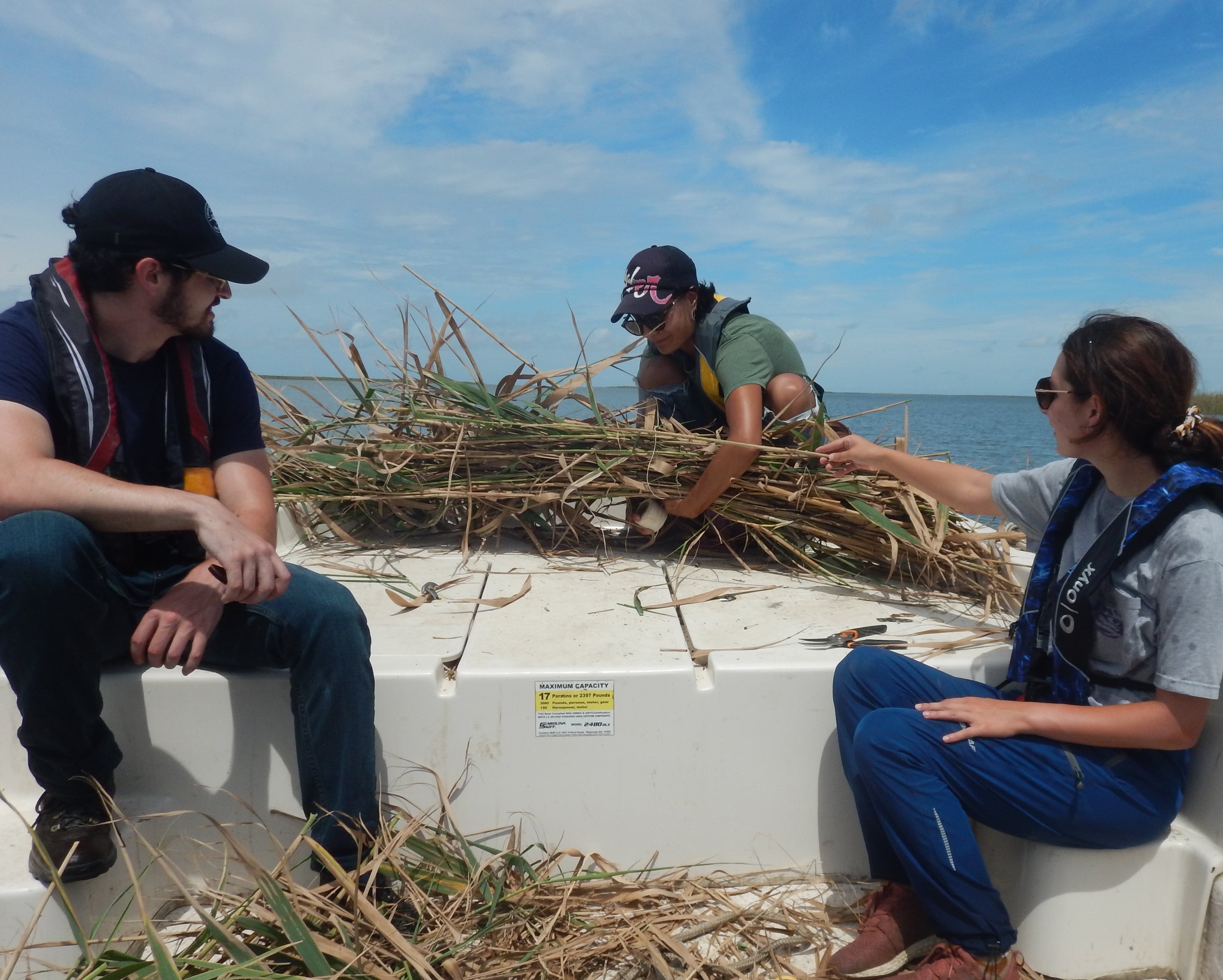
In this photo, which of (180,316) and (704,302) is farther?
(704,302)

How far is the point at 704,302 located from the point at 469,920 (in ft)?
6.93

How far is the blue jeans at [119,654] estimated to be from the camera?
51.5 inches

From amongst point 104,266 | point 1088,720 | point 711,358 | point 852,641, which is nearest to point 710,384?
point 711,358

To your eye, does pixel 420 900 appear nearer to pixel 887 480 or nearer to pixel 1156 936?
pixel 1156 936

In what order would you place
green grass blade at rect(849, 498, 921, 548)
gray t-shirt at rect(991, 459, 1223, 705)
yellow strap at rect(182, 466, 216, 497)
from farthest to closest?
green grass blade at rect(849, 498, 921, 548) → yellow strap at rect(182, 466, 216, 497) → gray t-shirt at rect(991, 459, 1223, 705)

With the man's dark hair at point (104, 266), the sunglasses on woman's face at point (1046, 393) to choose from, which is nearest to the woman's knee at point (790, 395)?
the sunglasses on woman's face at point (1046, 393)

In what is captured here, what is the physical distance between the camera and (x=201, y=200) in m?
1.70

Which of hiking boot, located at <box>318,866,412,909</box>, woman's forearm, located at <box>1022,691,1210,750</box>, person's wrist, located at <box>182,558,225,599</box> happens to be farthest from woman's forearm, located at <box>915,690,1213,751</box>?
person's wrist, located at <box>182,558,225,599</box>

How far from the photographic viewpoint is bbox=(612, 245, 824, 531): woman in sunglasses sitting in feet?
8.41

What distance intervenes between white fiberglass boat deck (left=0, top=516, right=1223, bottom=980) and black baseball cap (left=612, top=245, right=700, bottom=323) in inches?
51.5

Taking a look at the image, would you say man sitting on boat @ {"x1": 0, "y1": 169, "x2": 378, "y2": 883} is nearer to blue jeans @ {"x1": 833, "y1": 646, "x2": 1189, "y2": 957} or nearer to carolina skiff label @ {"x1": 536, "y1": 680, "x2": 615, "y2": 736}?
carolina skiff label @ {"x1": 536, "y1": 680, "x2": 615, "y2": 736}

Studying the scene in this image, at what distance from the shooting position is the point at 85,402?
62.3 inches

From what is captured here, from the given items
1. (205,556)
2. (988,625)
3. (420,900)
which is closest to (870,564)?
(988,625)

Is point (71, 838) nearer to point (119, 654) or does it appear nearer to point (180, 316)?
point (119, 654)
